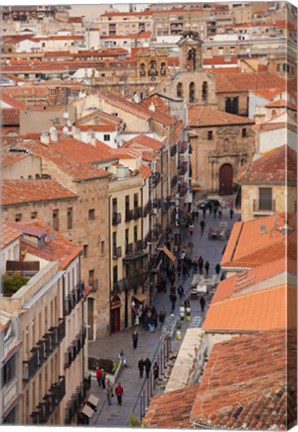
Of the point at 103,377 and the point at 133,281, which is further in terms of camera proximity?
the point at 133,281

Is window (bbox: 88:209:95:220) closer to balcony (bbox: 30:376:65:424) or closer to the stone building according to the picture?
the stone building

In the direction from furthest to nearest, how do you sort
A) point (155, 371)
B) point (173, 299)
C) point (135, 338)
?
point (173, 299) < point (135, 338) < point (155, 371)

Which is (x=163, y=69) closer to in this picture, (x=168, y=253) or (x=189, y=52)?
(x=189, y=52)

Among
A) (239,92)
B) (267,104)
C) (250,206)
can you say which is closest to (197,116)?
(239,92)

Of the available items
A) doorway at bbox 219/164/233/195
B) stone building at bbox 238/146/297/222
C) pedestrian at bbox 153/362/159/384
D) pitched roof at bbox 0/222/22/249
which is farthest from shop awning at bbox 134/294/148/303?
doorway at bbox 219/164/233/195

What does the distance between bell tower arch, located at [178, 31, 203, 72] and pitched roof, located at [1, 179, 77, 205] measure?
13254 millimetres

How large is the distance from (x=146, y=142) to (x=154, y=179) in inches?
129

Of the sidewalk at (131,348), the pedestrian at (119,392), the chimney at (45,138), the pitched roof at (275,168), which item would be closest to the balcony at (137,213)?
the sidewalk at (131,348)

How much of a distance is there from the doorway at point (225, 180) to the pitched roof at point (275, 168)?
298 inches

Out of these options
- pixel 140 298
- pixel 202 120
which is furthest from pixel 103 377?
pixel 202 120

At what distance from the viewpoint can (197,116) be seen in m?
36.1

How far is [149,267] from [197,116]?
16819 mm

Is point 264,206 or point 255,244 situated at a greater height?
point 264,206

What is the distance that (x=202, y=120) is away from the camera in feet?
123
